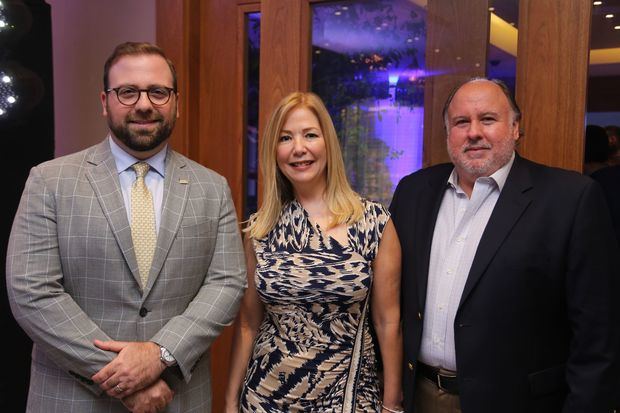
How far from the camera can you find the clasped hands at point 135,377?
1.57 m

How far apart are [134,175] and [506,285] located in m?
1.11

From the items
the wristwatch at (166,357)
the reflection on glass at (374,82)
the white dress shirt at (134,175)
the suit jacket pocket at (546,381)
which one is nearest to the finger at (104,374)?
the wristwatch at (166,357)

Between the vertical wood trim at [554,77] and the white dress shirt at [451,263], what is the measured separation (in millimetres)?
363

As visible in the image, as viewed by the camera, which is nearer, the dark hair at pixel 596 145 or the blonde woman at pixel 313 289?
the blonde woman at pixel 313 289

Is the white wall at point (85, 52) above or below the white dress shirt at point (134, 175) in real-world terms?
above

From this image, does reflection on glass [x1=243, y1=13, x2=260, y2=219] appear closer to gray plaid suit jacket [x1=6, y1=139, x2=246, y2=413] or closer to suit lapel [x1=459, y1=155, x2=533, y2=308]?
gray plaid suit jacket [x1=6, y1=139, x2=246, y2=413]

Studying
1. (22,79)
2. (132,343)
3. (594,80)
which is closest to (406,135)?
(594,80)

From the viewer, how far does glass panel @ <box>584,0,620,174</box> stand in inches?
77.2

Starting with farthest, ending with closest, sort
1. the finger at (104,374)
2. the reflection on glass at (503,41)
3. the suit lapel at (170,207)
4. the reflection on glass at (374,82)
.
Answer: the reflection on glass at (374,82) < the reflection on glass at (503,41) < the suit lapel at (170,207) < the finger at (104,374)

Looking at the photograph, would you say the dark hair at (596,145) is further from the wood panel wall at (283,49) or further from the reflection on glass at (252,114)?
the reflection on glass at (252,114)

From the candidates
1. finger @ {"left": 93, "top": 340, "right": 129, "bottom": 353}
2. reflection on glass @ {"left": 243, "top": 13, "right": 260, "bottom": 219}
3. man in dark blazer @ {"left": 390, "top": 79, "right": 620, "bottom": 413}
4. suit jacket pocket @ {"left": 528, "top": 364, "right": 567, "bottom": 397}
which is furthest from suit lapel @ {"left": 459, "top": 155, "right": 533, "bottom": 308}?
reflection on glass @ {"left": 243, "top": 13, "right": 260, "bottom": 219}

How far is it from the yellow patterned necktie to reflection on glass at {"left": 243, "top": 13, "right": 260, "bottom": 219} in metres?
0.94

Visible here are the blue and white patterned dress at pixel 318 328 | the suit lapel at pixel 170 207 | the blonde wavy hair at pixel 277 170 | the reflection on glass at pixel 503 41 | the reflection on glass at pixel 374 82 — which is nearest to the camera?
the suit lapel at pixel 170 207

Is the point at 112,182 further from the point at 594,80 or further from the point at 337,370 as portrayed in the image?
the point at 594,80
